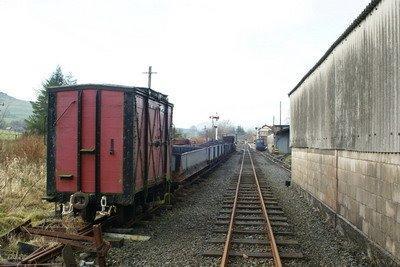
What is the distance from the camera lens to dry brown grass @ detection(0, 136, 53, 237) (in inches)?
412

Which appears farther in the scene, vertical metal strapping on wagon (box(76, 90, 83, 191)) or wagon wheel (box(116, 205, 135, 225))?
wagon wheel (box(116, 205, 135, 225))

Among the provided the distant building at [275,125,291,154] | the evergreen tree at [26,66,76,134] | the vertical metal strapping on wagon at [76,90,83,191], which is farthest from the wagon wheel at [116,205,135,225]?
the distant building at [275,125,291,154]

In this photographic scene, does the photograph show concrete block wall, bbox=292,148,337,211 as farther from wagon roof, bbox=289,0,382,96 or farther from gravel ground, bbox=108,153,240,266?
gravel ground, bbox=108,153,240,266

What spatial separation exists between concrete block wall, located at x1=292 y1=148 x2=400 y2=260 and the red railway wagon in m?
4.61

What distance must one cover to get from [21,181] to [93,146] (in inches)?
250

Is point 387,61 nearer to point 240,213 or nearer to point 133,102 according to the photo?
point 133,102

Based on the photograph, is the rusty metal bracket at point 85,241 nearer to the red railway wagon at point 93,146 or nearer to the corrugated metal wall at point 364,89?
the red railway wagon at point 93,146

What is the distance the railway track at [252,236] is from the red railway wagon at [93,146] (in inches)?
88.4

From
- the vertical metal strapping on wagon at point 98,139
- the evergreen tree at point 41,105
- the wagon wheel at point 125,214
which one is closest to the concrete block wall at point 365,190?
the wagon wheel at point 125,214

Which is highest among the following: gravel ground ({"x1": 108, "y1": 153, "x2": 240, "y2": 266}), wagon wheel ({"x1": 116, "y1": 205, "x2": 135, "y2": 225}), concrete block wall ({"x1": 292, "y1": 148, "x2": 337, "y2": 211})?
concrete block wall ({"x1": 292, "y1": 148, "x2": 337, "y2": 211})

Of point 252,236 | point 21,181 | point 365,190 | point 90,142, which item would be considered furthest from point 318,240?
point 21,181

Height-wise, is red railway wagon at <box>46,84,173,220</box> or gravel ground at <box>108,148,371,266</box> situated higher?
red railway wagon at <box>46,84,173,220</box>

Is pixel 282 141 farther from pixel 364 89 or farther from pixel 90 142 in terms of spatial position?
pixel 90 142

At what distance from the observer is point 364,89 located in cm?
822
